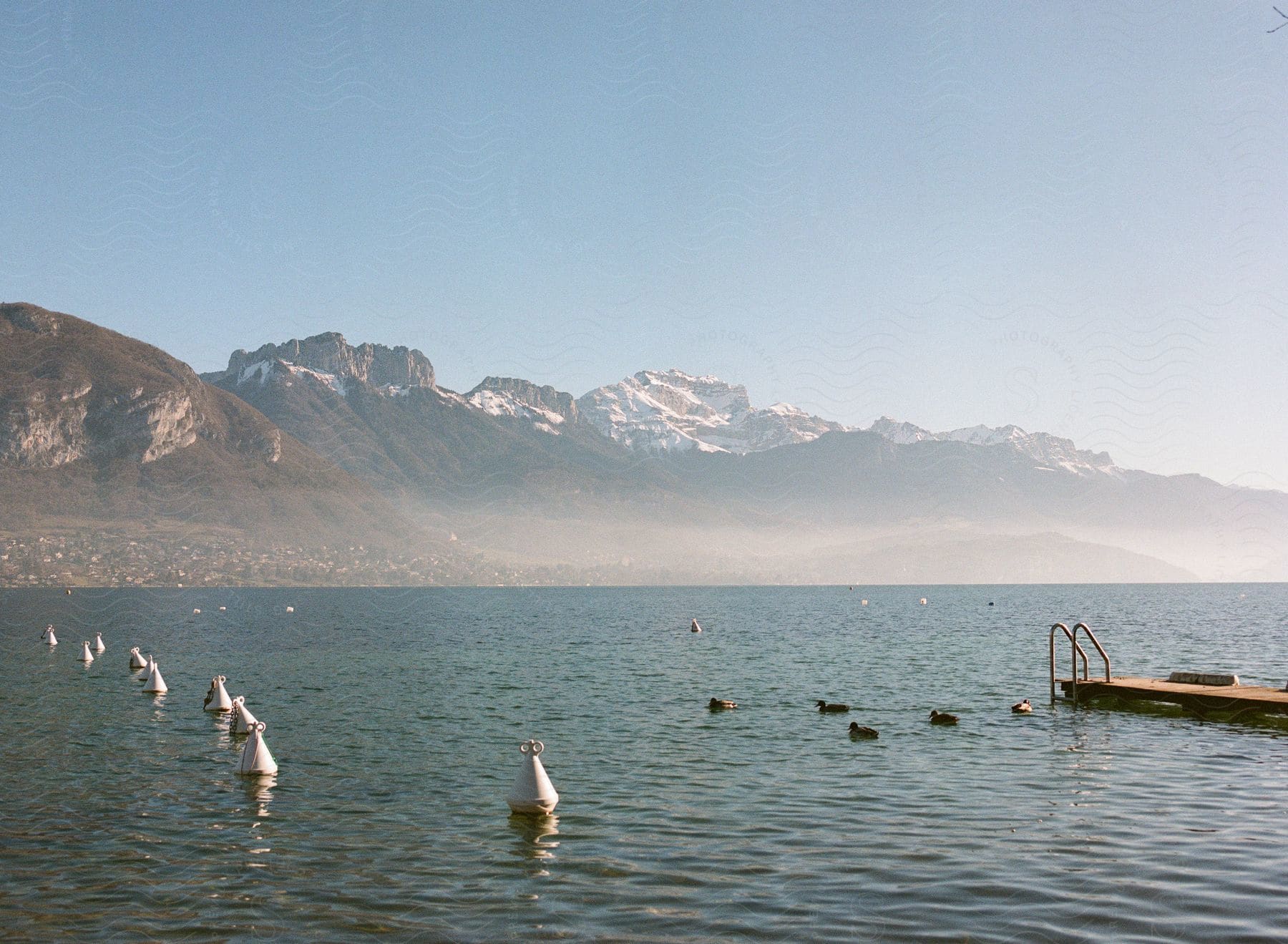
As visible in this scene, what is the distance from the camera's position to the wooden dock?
38719 millimetres

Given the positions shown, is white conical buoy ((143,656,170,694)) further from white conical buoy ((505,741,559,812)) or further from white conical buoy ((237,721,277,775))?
white conical buoy ((505,741,559,812))

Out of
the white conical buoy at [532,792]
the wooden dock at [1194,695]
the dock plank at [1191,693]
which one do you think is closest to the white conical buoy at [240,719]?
the white conical buoy at [532,792]

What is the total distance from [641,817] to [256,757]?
12.5 m

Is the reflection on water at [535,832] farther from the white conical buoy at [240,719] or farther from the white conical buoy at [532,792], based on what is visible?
the white conical buoy at [240,719]

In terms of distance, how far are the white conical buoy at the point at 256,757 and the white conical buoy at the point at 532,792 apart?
9.09 metres

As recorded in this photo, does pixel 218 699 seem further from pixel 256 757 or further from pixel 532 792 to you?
pixel 532 792

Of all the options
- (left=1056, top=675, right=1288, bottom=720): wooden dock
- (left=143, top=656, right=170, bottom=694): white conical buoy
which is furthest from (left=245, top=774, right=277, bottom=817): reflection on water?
(left=1056, top=675, right=1288, bottom=720): wooden dock

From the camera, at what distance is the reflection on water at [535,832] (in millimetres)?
20250

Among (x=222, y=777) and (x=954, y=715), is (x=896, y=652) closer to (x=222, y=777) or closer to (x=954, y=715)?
(x=954, y=715)

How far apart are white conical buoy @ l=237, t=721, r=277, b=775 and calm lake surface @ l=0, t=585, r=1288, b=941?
57 cm

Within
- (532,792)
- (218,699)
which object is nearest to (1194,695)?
(532,792)

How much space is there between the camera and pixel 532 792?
2333 centimetres

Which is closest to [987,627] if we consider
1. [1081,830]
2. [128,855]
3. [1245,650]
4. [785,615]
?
[1245,650]

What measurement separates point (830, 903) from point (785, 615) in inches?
6230
